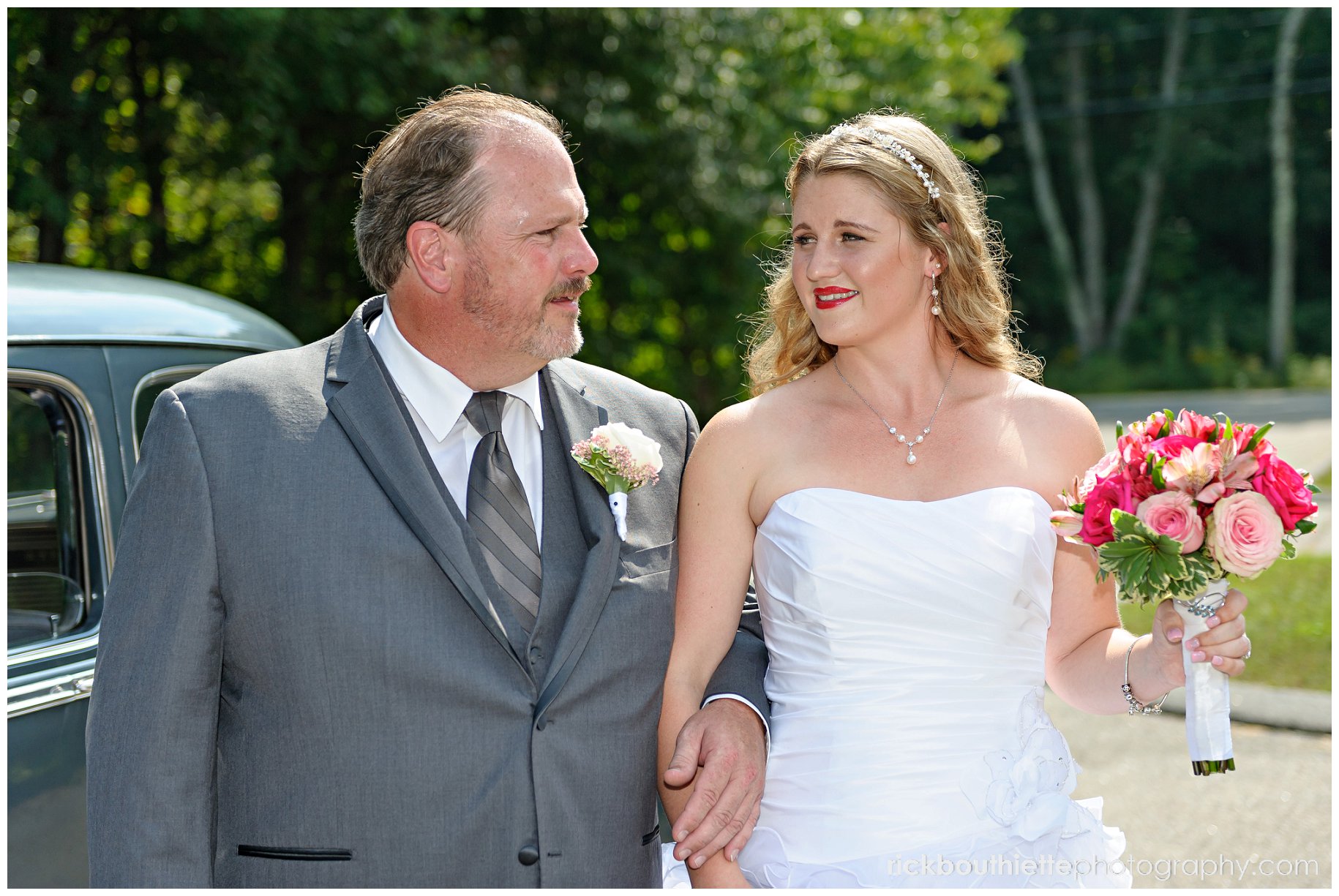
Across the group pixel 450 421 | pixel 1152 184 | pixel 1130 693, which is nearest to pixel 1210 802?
pixel 1130 693

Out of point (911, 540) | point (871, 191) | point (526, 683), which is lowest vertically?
point (526, 683)

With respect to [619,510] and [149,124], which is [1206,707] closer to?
[619,510]

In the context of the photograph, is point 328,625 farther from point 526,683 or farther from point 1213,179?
point 1213,179

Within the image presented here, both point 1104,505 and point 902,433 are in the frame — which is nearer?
point 1104,505

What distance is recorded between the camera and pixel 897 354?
3.22 m

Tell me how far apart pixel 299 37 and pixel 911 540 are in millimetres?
6263

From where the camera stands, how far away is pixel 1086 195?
34594 mm

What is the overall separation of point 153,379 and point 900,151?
85.2 inches

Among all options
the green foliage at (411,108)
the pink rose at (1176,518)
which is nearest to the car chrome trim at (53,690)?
the pink rose at (1176,518)

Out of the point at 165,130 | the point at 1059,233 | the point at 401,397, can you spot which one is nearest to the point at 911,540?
the point at 401,397

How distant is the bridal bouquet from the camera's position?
2.47 meters

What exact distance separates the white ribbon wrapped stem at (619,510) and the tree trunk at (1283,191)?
3275 cm

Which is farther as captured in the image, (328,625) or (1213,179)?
(1213,179)

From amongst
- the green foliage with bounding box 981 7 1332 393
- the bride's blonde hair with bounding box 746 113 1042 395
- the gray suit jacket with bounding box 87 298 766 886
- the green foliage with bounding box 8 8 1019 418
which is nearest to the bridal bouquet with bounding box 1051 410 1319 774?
the bride's blonde hair with bounding box 746 113 1042 395
